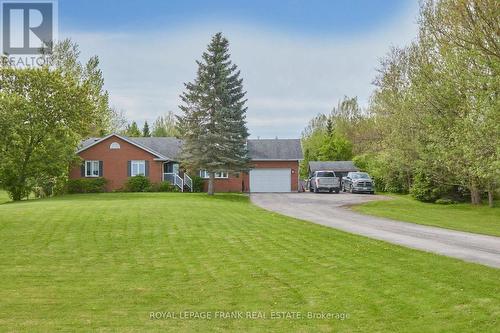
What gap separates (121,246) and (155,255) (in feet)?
5.48

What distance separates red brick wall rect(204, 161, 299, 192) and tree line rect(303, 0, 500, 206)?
7061 mm

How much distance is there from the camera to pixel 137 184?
41.1 metres

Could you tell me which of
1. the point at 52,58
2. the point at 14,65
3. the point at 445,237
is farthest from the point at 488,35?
the point at 52,58

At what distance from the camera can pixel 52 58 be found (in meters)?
50.9

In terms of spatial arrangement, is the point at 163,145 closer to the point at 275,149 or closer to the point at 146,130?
the point at 275,149

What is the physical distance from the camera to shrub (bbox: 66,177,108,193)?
40.5m

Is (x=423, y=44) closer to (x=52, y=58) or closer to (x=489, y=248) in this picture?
(x=489, y=248)

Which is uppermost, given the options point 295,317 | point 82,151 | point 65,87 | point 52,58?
point 52,58

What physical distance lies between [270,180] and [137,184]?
11.9 metres

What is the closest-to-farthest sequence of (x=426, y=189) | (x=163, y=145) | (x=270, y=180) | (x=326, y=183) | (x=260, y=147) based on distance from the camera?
1. (x=426, y=189)
2. (x=326, y=183)
3. (x=270, y=180)
4. (x=163, y=145)
5. (x=260, y=147)

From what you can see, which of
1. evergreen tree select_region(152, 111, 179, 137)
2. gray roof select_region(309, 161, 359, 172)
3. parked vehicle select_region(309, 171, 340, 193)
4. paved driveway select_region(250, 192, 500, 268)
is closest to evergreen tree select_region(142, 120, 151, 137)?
evergreen tree select_region(152, 111, 179, 137)

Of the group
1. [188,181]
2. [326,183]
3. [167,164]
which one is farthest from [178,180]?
[326,183]

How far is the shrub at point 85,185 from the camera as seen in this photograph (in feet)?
133

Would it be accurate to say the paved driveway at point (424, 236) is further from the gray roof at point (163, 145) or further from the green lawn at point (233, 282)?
the gray roof at point (163, 145)
